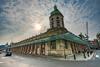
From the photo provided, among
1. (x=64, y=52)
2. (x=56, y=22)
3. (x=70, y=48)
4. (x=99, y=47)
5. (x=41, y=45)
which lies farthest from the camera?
(x=99, y=47)

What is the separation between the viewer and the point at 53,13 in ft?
151

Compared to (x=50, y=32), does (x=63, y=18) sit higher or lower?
higher

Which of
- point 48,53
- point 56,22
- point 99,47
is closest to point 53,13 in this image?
point 56,22

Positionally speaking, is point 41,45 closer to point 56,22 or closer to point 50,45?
point 50,45

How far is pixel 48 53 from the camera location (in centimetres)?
3781

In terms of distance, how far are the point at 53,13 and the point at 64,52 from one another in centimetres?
1681

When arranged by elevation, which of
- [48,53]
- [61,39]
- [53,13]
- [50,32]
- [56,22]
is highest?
[53,13]

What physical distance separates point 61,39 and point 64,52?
3.10m

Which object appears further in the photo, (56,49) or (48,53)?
(48,53)

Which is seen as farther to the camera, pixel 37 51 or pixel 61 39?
pixel 37 51

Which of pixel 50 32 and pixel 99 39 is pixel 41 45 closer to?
pixel 50 32

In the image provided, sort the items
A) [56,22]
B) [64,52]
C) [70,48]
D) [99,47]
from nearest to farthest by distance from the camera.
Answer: [64,52] < [70,48] < [56,22] < [99,47]

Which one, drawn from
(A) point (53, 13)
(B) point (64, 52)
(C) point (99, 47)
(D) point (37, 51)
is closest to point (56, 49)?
(B) point (64, 52)

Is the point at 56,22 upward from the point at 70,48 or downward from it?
upward
